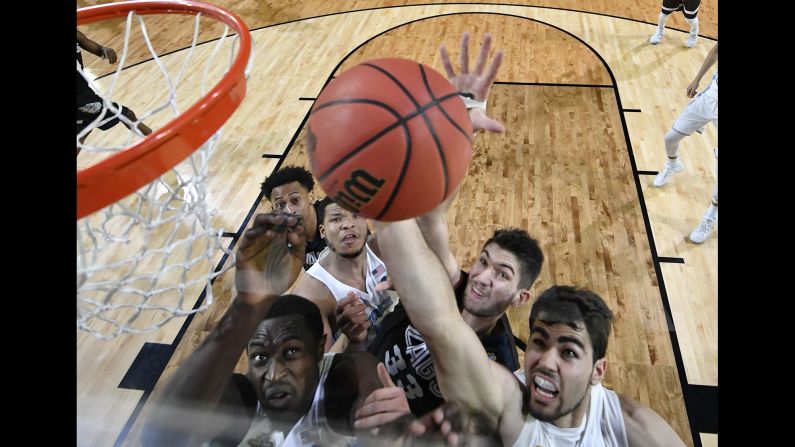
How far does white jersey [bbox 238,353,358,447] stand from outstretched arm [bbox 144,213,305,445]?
0.13 metres

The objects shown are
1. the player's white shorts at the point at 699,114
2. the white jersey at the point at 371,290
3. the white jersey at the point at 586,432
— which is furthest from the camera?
the player's white shorts at the point at 699,114

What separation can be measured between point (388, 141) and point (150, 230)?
944 mm

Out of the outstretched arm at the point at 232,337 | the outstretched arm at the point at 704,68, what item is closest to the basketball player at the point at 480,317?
the outstretched arm at the point at 232,337

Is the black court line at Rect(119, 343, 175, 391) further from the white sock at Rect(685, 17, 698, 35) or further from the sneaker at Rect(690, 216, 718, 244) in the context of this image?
the white sock at Rect(685, 17, 698, 35)

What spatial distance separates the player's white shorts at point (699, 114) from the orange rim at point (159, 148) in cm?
275

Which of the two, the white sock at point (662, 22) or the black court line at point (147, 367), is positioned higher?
the black court line at point (147, 367)

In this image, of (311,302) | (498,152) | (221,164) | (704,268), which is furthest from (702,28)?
(311,302)

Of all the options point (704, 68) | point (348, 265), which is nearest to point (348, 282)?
point (348, 265)

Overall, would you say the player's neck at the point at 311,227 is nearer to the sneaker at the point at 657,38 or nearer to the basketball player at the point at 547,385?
the basketball player at the point at 547,385

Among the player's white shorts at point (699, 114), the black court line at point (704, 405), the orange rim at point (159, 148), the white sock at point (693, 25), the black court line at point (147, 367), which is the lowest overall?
the white sock at point (693, 25)

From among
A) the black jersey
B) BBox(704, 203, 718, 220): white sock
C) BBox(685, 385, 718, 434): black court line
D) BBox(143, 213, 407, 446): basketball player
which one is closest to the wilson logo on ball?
the black jersey

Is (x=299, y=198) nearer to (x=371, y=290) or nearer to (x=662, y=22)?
(x=371, y=290)

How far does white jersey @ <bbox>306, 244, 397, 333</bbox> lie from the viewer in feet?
10.2

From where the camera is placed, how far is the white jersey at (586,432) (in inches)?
103
